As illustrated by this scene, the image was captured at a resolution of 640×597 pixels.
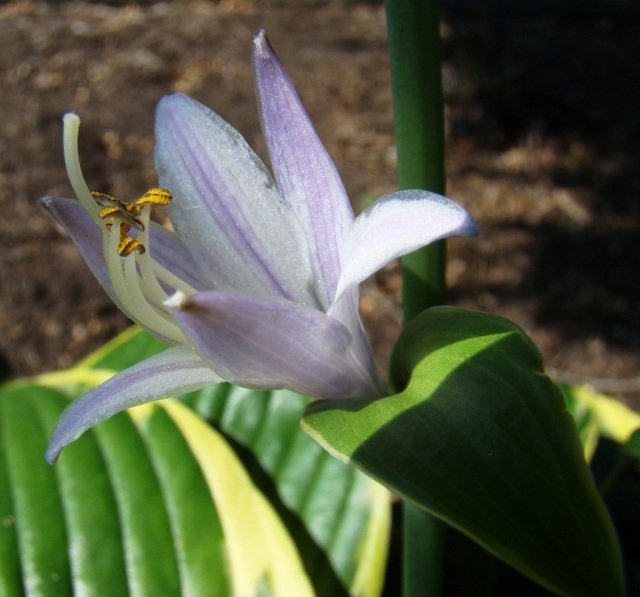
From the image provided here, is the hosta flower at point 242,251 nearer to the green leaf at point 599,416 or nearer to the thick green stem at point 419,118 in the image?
the thick green stem at point 419,118

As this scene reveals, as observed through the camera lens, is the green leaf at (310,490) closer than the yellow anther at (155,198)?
No

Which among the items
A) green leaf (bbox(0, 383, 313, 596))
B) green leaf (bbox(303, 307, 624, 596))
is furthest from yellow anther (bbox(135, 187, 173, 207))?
green leaf (bbox(0, 383, 313, 596))

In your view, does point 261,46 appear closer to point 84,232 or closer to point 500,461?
point 84,232

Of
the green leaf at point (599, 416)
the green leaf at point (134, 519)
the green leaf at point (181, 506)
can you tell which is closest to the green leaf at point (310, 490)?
the green leaf at point (181, 506)

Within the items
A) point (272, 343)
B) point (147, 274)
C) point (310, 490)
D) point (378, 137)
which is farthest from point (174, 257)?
point (378, 137)

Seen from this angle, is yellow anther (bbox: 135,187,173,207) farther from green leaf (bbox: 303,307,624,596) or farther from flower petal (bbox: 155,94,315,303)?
green leaf (bbox: 303,307,624,596)

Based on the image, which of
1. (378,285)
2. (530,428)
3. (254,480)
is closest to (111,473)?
(254,480)

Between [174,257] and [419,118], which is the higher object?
[419,118]
